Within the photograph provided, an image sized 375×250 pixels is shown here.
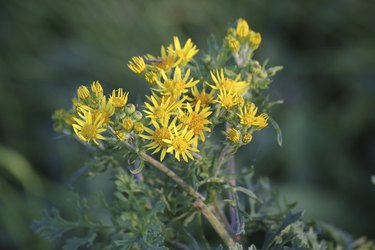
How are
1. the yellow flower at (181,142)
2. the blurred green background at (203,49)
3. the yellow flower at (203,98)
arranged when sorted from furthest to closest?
the blurred green background at (203,49), the yellow flower at (203,98), the yellow flower at (181,142)

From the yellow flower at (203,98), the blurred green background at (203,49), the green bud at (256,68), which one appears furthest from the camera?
the blurred green background at (203,49)

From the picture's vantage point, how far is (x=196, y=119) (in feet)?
4.93

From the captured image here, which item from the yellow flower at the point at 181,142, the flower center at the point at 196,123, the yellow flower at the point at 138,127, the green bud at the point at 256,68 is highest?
the green bud at the point at 256,68

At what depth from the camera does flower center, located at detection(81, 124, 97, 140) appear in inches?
57.6

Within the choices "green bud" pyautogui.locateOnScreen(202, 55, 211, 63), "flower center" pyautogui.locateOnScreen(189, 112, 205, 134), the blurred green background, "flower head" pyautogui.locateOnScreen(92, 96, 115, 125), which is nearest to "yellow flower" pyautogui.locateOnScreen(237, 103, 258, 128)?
"flower center" pyautogui.locateOnScreen(189, 112, 205, 134)

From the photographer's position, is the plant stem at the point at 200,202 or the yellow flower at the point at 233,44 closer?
the plant stem at the point at 200,202

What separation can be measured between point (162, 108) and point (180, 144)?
104mm

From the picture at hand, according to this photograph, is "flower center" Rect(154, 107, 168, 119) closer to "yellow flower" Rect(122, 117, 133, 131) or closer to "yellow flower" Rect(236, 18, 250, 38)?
"yellow flower" Rect(122, 117, 133, 131)

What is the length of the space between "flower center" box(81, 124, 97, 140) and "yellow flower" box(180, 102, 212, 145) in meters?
0.23

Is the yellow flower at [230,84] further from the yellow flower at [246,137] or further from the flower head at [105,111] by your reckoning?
the flower head at [105,111]

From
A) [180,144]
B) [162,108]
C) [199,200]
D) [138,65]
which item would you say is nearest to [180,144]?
[180,144]

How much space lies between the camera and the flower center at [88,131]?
4.80 ft

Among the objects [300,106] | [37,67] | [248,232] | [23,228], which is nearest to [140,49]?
[37,67]

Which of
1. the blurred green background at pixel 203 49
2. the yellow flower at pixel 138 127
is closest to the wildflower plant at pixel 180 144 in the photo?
the yellow flower at pixel 138 127
